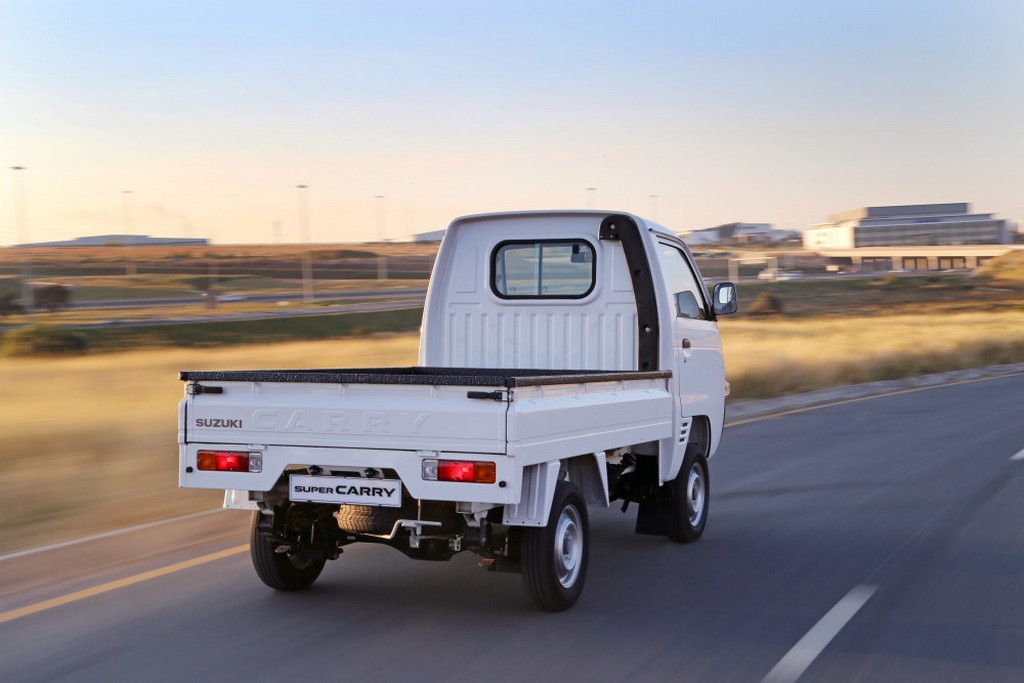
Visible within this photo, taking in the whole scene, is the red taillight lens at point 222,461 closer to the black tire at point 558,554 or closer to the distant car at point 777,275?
the black tire at point 558,554

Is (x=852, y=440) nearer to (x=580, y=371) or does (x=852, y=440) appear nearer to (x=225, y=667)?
(x=580, y=371)

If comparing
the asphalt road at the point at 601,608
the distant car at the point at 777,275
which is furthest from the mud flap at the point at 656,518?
the distant car at the point at 777,275

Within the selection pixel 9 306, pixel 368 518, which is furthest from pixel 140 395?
pixel 9 306

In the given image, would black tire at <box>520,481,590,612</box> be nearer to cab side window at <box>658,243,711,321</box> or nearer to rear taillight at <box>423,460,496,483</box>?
rear taillight at <box>423,460,496,483</box>

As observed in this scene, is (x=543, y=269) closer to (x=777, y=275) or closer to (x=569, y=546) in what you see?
(x=569, y=546)

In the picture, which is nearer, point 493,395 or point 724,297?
point 493,395

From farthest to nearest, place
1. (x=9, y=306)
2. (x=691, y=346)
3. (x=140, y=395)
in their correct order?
1. (x=9, y=306)
2. (x=140, y=395)
3. (x=691, y=346)

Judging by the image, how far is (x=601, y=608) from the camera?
20.2 ft

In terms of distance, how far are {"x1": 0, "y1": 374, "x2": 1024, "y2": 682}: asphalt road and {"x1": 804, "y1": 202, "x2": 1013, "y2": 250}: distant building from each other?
560 ft

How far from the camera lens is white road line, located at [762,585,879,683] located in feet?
16.2

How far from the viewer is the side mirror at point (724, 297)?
8555 millimetres

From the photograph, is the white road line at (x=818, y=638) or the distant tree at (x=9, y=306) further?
the distant tree at (x=9, y=306)

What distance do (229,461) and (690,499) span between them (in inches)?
137

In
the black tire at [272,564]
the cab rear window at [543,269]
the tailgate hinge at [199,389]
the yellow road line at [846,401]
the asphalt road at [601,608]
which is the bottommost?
the yellow road line at [846,401]
